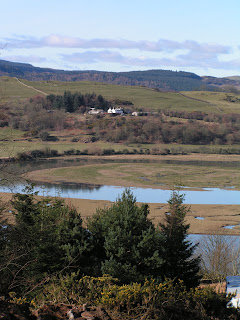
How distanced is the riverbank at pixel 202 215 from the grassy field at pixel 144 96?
72.5m

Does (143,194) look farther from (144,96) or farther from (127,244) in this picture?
(144,96)

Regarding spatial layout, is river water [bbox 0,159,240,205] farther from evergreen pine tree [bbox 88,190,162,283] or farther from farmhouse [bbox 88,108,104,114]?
farmhouse [bbox 88,108,104,114]

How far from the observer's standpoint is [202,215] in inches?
1299

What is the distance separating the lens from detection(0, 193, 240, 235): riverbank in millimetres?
28906

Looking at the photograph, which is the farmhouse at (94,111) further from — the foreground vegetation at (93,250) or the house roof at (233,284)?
the house roof at (233,284)

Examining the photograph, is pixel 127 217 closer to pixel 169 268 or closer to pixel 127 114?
pixel 169 268

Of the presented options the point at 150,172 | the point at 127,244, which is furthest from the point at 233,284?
the point at 150,172

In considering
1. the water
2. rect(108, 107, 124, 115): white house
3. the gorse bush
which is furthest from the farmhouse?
the gorse bush

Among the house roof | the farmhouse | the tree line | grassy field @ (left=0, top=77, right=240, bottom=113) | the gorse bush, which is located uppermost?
grassy field @ (left=0, top=77, right=240, bottom=113)

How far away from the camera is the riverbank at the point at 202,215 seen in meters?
28.9

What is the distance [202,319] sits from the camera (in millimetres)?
8375

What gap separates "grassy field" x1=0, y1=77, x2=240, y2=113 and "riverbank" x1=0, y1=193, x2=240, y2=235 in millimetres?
72490

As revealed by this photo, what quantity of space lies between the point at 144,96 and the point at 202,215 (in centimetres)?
9517

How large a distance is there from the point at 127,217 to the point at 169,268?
2.61m
